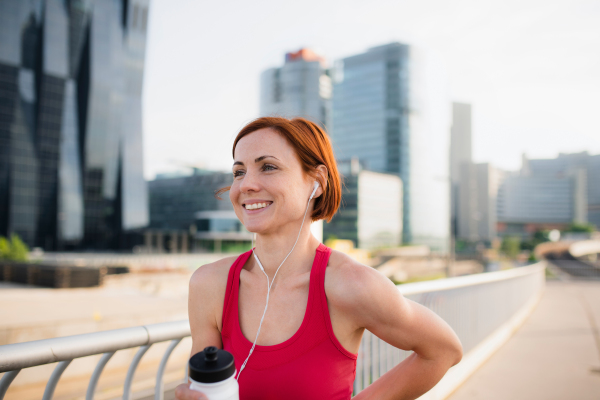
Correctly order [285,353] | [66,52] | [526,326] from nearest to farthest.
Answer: [285,353] → [526,326] → [66,52]

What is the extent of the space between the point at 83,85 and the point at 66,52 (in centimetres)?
446

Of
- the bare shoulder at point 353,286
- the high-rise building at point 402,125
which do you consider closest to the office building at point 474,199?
the high-rise building at point 402,125

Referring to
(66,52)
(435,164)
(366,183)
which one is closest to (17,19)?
(66,52)

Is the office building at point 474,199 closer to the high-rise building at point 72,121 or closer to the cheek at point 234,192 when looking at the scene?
the high-rise building at point 72,121

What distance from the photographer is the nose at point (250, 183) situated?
1306mm

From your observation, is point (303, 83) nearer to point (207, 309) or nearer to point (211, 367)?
point (207, 309)

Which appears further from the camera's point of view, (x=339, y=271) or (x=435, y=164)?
(x=435, y=164)

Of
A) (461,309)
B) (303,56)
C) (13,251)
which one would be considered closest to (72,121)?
(13,251)

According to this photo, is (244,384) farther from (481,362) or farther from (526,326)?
(526,326)

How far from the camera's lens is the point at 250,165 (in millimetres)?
1347

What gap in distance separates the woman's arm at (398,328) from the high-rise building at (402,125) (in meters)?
92.1

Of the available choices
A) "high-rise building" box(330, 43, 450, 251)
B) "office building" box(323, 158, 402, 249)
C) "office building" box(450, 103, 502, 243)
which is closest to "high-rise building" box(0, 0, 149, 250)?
"office building" box(323, 158, 402, 249)

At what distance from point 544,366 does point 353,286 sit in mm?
5488

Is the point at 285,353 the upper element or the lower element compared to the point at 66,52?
lower
